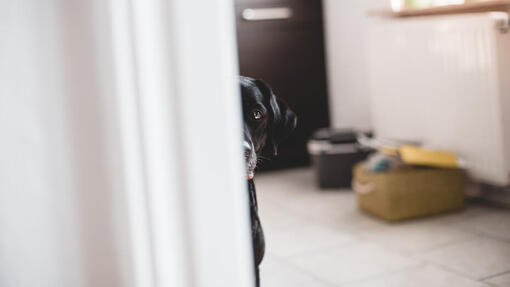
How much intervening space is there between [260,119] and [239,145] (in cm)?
87

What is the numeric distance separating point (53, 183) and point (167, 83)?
220 millimetres

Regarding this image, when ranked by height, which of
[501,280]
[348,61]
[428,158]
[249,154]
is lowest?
[501,280]

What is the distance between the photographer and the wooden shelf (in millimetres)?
2508

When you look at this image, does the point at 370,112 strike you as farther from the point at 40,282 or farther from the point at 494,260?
the point at 40,282

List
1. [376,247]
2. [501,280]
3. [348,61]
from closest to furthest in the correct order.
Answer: [501,280] → [376,247] → [348,61]

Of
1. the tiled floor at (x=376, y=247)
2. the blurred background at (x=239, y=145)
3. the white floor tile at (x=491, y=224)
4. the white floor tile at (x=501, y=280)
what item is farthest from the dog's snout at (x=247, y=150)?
the white floor tile at (x=491, y=224)

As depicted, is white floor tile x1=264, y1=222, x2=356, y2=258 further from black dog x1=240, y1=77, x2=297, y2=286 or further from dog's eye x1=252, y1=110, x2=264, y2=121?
dog's eye x1=252, y1=110, x2=264, y2=121

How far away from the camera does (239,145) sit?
71 cm

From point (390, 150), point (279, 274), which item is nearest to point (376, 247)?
point (279, 274)

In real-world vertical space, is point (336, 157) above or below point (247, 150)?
below

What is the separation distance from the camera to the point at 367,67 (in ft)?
10.8

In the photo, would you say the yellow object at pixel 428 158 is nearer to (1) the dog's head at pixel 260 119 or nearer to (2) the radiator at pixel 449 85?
(2) the radiator at pixel 449 85

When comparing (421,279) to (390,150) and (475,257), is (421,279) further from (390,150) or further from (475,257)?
(390,150)

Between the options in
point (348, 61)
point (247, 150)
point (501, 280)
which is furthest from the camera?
point (348, 61)
